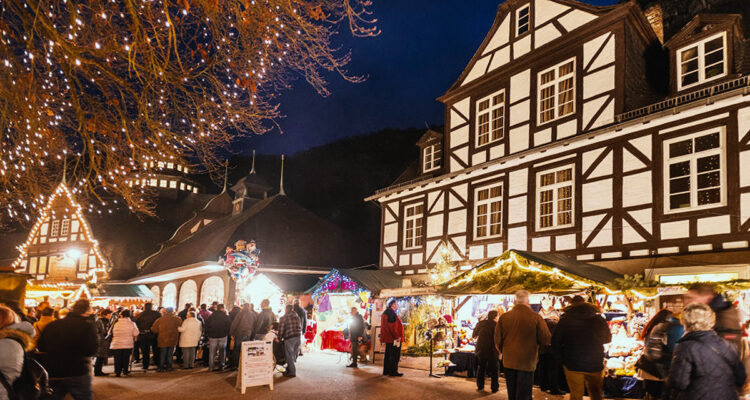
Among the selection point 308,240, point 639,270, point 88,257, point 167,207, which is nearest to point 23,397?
point 639,270

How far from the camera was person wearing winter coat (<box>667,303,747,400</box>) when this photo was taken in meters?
4.64

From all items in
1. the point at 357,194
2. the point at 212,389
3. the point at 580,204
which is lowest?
the point at 212,389

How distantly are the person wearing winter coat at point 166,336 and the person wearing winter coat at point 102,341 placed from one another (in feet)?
3.69

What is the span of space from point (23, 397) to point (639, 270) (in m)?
12.4

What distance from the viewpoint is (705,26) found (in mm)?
13711

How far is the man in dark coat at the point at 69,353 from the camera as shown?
6730 mm

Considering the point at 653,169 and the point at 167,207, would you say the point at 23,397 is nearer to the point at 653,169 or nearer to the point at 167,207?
the point at 653,169

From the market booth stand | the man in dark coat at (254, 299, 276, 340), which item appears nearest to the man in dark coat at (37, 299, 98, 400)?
the man in dark coat at (254, 299, 276, 340)

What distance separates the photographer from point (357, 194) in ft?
175

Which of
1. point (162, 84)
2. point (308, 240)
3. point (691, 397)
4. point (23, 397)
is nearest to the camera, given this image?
point (691, 397)

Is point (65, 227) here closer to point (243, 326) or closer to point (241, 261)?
point (241, 261)

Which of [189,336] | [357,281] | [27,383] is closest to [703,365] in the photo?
[27,383]

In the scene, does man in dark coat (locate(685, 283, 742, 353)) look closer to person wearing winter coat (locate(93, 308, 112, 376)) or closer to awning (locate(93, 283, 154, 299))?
person wearing winter coat (locate(93, 308, 112, 376))

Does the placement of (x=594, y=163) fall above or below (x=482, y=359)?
above
